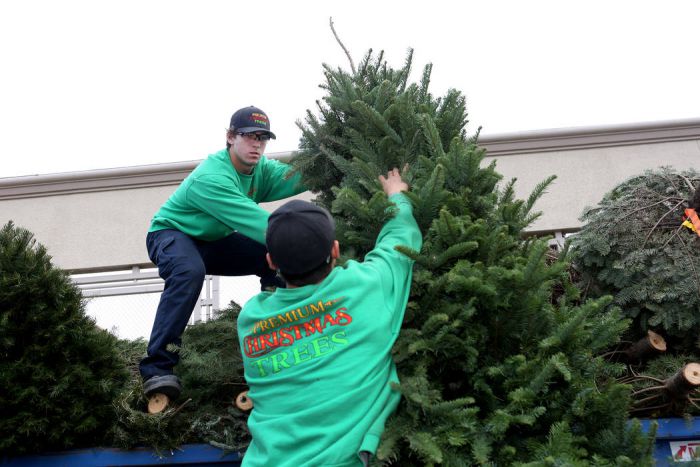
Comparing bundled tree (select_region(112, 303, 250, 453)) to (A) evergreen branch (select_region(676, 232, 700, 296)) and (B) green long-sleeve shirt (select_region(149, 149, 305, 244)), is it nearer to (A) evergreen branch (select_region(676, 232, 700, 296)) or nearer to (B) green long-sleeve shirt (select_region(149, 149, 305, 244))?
(B) green long-sleeve shirt (select_region(149, 149, 305, 244))

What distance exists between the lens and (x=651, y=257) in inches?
176

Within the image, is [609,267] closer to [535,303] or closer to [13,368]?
[535,303]

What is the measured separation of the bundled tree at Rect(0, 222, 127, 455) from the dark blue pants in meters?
0.30

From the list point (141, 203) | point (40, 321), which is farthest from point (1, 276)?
point (141, 203)

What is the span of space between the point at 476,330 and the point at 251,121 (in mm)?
2335

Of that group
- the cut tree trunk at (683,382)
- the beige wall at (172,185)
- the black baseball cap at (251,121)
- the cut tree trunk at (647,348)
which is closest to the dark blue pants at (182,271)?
the black baseball cap at (251,121)

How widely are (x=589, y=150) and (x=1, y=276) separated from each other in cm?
804

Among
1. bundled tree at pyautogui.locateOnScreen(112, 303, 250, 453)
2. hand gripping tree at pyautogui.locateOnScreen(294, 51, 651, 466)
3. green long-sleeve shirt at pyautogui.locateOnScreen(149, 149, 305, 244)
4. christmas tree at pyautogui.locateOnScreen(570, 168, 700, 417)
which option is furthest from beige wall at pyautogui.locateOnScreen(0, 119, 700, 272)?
hand gripping tree at pyautogui.locateOnScreen(294, 51, 651, 466)

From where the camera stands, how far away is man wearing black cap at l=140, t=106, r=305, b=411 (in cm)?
417

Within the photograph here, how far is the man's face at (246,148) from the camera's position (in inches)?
183

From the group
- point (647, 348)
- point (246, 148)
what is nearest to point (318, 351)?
point (246, 148)

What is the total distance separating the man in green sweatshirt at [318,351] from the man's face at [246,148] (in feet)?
6.10

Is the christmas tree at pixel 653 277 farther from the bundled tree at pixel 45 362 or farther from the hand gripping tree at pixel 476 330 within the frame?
the bundled tree at pixel 45 362

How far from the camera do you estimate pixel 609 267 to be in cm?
459
